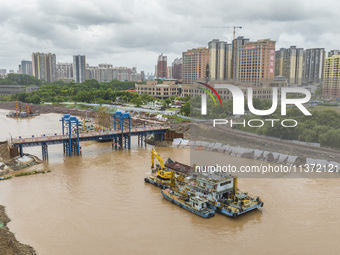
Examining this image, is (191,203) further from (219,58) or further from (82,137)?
(219,58)

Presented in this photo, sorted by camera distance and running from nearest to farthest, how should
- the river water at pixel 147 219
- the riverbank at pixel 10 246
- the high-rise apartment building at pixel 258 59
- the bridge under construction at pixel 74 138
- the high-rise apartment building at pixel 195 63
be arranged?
the riverbank at pixel 10 246
the river water at pixel 147 219
the bridge under construction at pixel 74 138
the high-rise apartment building at pixel 258 59
the high-rise apartment building at pixel 195 63

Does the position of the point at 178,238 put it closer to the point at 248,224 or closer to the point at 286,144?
the point at 248,224

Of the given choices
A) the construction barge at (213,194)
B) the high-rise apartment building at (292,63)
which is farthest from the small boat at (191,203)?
the high-rise apartment building at (292,63)

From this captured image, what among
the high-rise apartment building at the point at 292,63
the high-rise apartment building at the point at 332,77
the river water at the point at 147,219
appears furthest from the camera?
the high-rise apartment building at the point at 292,63

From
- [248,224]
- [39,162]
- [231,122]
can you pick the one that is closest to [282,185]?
[248,224]

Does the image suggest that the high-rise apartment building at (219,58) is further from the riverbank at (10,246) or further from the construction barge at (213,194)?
the riverbank at (10,246)
